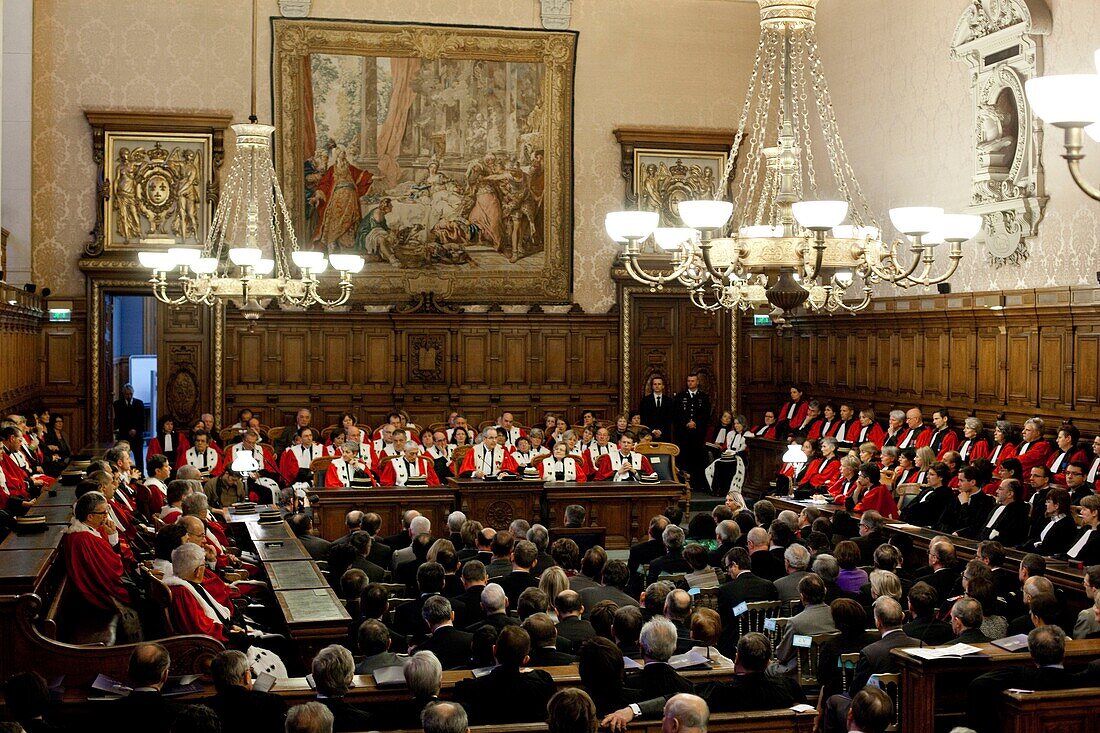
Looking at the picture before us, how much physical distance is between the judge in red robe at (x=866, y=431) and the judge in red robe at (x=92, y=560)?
12023 mm

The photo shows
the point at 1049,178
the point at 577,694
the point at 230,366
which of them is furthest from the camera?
the point at 230,366

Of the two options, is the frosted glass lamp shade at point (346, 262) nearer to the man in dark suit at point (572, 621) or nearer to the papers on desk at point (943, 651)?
the man in dark suit at point (572, 621)

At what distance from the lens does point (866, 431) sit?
1797 centimetres

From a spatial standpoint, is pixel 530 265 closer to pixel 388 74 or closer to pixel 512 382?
pixel 512 382

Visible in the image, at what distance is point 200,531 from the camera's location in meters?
9.23

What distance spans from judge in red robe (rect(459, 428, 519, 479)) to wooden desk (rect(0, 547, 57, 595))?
8.72 m

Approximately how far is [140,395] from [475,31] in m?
12.4

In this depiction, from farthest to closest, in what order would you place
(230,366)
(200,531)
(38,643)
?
(230,366)
(200,531)
(38,643)

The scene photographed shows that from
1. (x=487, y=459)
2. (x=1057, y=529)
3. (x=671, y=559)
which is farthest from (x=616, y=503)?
(x=1057, y=529)

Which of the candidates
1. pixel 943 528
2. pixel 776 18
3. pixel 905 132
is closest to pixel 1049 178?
pixel 905 132

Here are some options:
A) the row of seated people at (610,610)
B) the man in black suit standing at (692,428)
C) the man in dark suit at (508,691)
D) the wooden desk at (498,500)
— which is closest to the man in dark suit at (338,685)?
the row of seated people at (610,610)

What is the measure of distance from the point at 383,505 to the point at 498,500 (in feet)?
4.78

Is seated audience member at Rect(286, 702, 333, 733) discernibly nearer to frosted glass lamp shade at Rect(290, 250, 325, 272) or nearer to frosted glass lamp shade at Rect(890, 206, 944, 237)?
frosted glass lamp shade at Rect(890, 206, 944, 237)

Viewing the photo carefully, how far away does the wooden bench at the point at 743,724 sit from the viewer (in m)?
5.62
